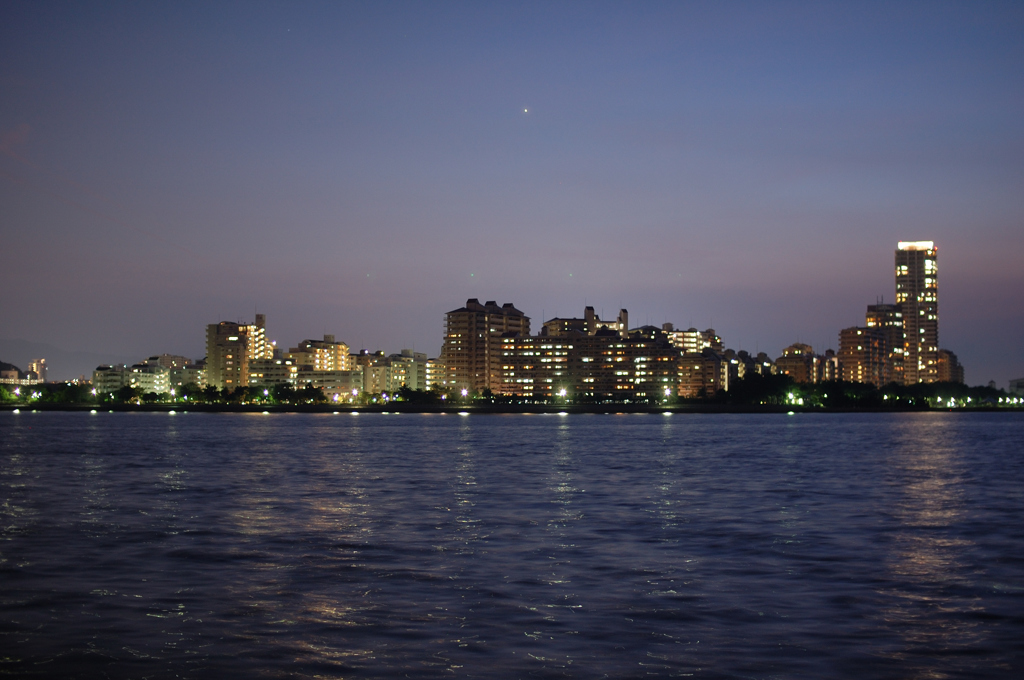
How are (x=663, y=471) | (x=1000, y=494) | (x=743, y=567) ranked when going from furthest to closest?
(x=663, y=471) < (x=1000, y=494) < (x=743, y=567)

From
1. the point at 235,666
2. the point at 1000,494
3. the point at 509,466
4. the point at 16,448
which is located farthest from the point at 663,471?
the point at 16,448

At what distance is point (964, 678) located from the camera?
10.1 metres

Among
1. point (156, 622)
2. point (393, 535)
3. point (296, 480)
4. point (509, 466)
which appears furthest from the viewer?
point (509, 466)

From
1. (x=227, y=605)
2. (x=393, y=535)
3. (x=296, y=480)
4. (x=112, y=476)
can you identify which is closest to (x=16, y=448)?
(x=112, y=476)

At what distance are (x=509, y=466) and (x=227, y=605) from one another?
106 ft

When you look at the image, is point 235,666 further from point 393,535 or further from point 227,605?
point 393,535

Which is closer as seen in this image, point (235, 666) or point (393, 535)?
point (235, 666)

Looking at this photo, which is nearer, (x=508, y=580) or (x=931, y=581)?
(x=508, y=580)

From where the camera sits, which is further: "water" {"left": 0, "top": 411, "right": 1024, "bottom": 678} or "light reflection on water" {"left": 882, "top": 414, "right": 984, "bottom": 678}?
"light reflection on water" {"left": 882, "top": 414, "right": 984, "bottom": 678}

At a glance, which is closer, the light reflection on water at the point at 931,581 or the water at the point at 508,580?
the water at the point at 508,580

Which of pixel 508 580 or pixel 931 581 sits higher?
pixel 508 580

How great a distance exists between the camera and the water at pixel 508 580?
35.2 ft

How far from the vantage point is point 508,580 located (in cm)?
1541

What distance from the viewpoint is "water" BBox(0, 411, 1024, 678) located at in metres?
10.7
